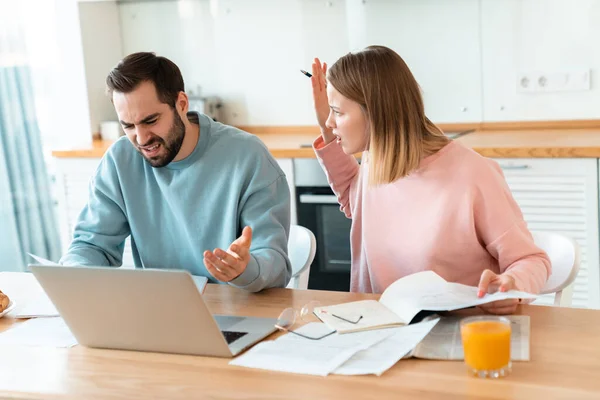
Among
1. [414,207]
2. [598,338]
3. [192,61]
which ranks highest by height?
[192,61]

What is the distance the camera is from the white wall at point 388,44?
3.22 metres

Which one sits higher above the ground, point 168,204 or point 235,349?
point 168,204

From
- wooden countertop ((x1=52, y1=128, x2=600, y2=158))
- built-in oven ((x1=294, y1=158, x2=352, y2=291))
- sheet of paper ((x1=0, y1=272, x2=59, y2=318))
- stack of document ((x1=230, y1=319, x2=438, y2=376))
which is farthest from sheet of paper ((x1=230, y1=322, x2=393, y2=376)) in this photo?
built-in oven ((x1=294, y1=158, x2=352, y2=291))

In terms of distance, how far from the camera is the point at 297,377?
1312mm

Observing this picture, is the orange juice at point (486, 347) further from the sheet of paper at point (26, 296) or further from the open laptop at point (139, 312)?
the sheet of paper at point (26, 296)

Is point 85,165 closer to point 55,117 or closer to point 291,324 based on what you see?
point 55,117

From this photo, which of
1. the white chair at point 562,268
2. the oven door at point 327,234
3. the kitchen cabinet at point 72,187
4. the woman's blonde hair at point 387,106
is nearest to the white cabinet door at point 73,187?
the kitchen cabinet at point 72,187

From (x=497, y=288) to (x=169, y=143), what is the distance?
87 cm

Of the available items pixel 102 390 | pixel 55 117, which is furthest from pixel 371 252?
pixel 55 117

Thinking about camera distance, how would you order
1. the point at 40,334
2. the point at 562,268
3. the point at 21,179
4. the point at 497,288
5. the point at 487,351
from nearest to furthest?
1. the point at 487,351
2. the point at 497,288
3. the point at 40,334
4. the point at 562,268
5. the point at 21,179

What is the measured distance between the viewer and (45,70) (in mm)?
3781

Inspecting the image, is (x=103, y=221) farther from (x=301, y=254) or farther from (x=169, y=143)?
(x=301, y=254)

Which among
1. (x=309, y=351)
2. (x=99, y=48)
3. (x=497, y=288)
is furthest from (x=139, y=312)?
(x=99, y=48)

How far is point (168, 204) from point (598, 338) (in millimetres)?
1067
